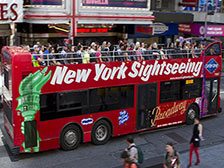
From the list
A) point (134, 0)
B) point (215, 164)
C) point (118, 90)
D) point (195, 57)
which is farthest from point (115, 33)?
point (215, 164)

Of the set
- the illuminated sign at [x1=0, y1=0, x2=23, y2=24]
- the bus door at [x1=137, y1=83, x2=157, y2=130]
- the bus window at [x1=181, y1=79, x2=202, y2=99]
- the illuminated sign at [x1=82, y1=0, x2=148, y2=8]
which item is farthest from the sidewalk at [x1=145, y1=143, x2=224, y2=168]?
the illuminated sign at [x1=82, y1=0, x2=148, y2=8]

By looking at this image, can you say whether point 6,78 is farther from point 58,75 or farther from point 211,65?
point 211,65

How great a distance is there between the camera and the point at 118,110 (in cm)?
1474

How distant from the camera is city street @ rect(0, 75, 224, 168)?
12750mm

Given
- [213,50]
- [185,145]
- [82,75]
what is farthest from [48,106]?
[213,50]

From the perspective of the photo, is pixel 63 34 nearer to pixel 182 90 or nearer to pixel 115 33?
pixel 115 33

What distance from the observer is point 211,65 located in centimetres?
1775

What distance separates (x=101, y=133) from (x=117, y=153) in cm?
115

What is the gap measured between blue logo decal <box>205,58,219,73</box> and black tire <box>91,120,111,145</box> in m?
5.88

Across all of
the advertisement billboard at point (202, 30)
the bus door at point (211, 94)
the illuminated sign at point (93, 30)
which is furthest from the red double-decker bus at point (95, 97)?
the advertisement billboard at point (202, 30)

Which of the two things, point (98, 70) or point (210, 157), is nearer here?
point (210, 157)

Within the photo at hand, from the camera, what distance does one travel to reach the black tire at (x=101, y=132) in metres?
14.3

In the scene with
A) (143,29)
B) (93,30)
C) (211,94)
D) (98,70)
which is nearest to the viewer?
(98,70)

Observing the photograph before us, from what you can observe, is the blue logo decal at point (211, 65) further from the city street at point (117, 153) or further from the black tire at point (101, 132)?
the black tire at point (101, 132)
